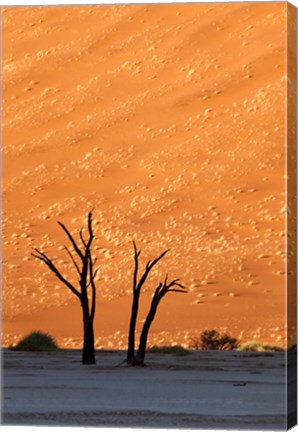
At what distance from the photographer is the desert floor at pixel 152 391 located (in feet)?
44.9

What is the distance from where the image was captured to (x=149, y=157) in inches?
563

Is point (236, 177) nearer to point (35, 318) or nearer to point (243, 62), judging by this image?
point (243, 62)

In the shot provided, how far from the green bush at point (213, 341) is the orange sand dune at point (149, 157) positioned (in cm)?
7

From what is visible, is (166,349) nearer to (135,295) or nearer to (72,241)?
(135,295)

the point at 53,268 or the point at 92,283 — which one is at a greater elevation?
the point at 53,268

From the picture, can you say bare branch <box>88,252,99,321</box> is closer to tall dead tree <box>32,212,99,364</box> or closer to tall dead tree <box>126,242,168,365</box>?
tall dead tree <box>32,212,99,364</box>

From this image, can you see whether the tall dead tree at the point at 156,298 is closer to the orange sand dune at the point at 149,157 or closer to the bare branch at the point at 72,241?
the orange sand dune at the point at 149,157

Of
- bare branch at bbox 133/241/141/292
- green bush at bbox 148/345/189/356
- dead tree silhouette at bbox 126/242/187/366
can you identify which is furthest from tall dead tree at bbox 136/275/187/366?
bare branch at bbox 133/241/141/292

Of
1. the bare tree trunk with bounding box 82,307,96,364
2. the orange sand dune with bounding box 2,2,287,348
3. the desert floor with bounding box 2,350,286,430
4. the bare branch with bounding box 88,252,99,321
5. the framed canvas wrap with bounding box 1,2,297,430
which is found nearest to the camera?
the desert floor with bounding box 2,350,286,430

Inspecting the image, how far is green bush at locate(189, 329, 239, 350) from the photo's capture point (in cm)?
1402

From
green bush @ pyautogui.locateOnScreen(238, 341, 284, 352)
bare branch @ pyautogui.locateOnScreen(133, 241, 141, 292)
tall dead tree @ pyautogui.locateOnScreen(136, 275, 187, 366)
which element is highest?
bare branch @ pyautogui.locateOnScreen(133, 241, 141, 292)

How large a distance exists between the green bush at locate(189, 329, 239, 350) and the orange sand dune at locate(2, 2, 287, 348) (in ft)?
0.22

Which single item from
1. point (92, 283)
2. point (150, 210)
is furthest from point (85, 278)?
point (150, 210)

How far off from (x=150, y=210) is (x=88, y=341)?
1.20 metres
